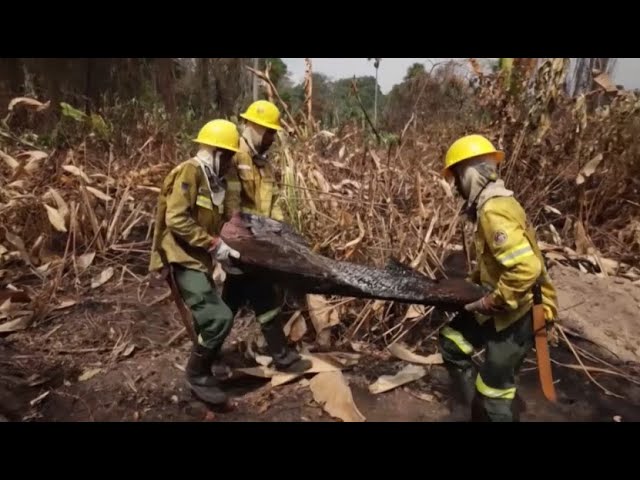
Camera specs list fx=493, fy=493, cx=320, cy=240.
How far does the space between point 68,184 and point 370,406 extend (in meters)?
4.13

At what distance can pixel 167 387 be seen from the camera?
3.31 metres

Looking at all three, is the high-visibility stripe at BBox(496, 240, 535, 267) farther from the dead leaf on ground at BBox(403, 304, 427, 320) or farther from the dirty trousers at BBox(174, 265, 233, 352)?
the dirty trousers at BBox(174, 265, 233, 352)

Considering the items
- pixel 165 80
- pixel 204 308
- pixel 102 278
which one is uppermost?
pixel 165 80

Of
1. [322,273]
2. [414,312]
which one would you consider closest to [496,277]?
[322,273]

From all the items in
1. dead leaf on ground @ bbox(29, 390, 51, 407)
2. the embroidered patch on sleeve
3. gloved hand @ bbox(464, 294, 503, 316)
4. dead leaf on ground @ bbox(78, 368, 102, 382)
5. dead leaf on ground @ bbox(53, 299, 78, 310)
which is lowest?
dead leaf on ground @ bbox(29, 390, 51, 407)

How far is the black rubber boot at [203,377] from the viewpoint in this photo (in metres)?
3.05

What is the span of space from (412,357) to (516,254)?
1460 mm

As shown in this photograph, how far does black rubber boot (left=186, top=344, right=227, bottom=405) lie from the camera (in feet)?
10.0

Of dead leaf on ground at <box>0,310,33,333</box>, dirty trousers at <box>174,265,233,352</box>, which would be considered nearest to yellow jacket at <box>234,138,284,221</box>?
dirty trousers at <box>174,265,233,352</box>

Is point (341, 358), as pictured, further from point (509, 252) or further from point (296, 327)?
point (509, 252)

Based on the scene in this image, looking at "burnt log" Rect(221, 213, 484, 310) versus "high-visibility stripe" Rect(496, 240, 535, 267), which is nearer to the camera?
"high-visibility stripe" Rect(496, 240, 535, 267)

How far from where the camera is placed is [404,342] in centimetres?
384

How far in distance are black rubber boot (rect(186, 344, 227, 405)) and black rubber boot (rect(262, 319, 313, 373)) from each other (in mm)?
515

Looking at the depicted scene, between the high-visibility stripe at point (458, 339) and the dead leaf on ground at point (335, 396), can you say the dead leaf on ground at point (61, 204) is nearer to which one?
the dead leaf on ground at point (335, 396)
